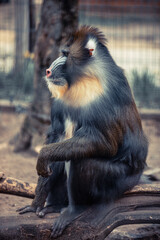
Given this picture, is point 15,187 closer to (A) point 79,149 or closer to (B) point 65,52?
(A) point 79,149

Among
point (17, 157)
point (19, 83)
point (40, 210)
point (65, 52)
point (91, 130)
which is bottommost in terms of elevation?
point (17, 157)

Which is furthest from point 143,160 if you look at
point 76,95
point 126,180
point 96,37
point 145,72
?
point 145,72

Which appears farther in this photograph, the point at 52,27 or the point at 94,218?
the point at 52,27

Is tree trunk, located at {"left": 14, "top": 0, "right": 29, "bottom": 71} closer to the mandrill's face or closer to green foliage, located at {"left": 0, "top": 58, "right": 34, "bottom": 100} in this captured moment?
green foliage, located at {"left": 0, "top": 58, "right": 34, "bottom": 100}

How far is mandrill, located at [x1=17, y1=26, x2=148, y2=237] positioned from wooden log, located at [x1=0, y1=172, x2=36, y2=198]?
171 millimetres

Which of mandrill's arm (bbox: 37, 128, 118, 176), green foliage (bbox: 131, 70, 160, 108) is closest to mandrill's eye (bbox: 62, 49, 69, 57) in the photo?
mandrill's arm (bbox: 37, 128, 118, 176)

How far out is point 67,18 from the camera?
5727mm

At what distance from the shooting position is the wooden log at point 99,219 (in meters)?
2.99

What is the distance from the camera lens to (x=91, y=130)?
118 inches

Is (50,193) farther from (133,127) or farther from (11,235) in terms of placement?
(133,127)

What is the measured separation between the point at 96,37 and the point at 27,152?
3.52m

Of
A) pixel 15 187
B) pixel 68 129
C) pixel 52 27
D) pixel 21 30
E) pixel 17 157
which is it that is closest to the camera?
pixel 68 129

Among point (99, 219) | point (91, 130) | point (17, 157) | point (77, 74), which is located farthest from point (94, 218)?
point (17, 157)

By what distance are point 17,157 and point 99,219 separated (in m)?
3.20
